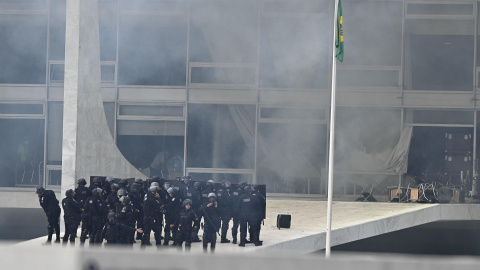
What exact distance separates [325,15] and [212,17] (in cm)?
296

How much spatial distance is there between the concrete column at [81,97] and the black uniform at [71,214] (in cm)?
371

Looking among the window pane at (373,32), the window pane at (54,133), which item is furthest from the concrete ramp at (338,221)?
the window pane at (54,133)

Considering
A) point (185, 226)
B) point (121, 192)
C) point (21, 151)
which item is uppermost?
point (21, 151)

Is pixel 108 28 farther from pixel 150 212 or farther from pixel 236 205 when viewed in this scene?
pixel 150 212

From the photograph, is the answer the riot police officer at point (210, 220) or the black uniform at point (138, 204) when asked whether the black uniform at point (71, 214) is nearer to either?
the black uniform at point (138, 204)

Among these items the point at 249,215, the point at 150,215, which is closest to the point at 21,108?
the point at 150,215

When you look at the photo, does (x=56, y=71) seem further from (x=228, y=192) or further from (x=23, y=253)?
(x=23, y=253)

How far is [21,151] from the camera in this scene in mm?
24219

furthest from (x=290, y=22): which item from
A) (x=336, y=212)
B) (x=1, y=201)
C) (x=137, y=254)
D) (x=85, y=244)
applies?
(x=137, y=254)

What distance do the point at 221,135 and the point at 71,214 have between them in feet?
30.7

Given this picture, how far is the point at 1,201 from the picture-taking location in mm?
23422

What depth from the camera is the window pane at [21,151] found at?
78.9 feet

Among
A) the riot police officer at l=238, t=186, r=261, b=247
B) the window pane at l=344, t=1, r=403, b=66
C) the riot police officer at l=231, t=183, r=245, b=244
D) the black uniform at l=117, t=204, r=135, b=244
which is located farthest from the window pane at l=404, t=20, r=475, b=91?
the black uniform at l=117, t=204, r=135, b=244

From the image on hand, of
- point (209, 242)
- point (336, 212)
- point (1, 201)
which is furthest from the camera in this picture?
point (1, 201)
